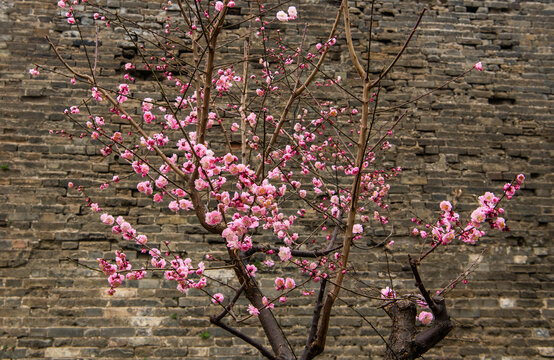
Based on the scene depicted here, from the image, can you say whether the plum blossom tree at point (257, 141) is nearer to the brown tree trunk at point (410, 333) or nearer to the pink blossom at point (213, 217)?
the brown tree trunk at point (410, 333)

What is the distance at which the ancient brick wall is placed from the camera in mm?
3939

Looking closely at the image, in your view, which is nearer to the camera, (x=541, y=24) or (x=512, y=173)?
(x=512, y=173)

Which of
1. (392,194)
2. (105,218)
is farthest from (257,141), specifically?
(392,194)

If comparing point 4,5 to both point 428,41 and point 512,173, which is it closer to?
point 428,41

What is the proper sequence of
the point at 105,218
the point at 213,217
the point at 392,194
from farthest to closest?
the point at 392,194 < the point at 105,218 < the point at 213,217

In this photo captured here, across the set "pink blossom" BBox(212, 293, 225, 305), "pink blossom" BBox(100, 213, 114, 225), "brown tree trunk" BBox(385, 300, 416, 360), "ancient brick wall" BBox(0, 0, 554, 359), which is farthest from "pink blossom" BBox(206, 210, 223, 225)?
"ancient brick wall" BBox(0, 0, 554, 359)

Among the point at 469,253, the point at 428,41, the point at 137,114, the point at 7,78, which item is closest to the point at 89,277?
the point at 137,114

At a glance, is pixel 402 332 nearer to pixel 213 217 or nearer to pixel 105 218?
→ pixel 213 217

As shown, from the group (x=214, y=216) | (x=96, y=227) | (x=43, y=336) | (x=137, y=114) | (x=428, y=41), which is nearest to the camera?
(x=214, y=216)

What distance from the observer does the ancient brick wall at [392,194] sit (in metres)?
3.94

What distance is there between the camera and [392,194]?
446 cm

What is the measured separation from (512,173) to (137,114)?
3459mm

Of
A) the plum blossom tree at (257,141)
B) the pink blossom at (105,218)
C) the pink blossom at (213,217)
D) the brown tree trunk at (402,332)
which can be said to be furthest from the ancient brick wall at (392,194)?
the pink blossom at (213,217)

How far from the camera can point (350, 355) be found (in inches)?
158
